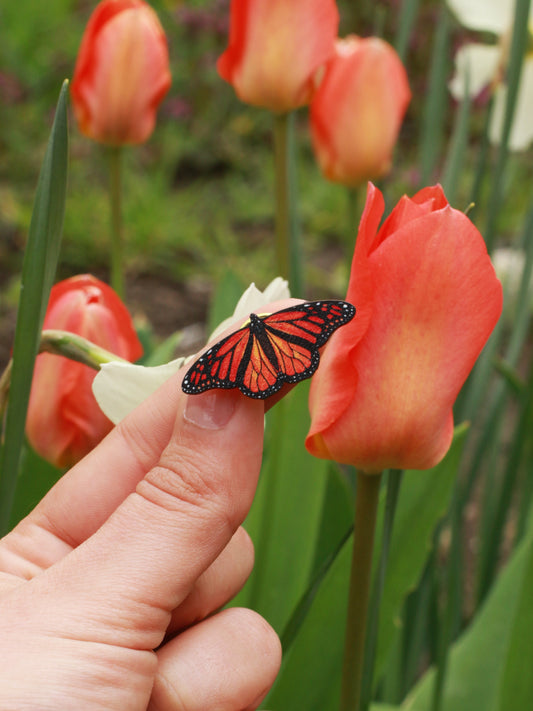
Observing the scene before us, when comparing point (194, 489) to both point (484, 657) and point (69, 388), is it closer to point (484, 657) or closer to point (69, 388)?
point (69, 388)

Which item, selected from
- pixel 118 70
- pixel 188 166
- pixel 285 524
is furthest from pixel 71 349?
pixel 188 166

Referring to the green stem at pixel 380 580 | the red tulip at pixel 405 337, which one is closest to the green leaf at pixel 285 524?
the green stem at pixel 380 580

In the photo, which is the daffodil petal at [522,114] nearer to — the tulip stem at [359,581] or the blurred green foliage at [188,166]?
the tulip stem at [359,581]

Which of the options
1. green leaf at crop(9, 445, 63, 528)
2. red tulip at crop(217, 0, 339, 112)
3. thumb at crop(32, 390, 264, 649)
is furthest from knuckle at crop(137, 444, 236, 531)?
red tulip at crop(217, 0, 339, 112)

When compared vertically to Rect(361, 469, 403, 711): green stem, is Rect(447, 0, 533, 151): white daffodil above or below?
above

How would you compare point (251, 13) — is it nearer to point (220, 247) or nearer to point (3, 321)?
point (3, 321)

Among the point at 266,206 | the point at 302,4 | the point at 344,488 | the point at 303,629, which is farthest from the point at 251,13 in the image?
the point at 266,206

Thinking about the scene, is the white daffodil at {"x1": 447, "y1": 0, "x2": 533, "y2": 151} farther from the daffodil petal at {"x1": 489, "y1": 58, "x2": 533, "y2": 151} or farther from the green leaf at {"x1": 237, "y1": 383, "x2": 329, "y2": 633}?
the green leaf at {"x1": 237, "y1": 383, "x2": 329, "y2": 633}
